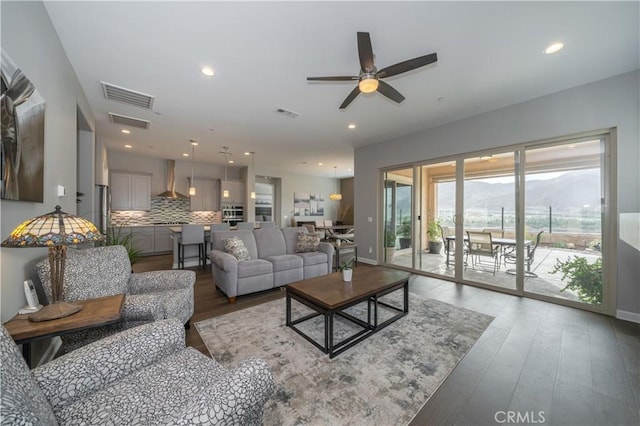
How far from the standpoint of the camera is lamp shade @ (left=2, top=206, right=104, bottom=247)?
1236mm

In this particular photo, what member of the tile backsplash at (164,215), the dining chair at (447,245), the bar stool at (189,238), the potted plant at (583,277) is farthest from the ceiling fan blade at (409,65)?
the tile backsplash at (164,215)

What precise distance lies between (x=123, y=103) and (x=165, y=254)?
4.64 m

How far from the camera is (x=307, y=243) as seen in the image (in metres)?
4.43

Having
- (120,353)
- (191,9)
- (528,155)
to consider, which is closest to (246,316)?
(120,353)

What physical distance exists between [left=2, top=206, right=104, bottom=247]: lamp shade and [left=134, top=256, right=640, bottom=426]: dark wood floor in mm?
1417

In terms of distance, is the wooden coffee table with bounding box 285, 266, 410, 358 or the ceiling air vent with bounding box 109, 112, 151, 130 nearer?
the wooden coffee table with bounding box 285, 266, 410, 358

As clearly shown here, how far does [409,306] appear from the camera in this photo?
3.15 metres

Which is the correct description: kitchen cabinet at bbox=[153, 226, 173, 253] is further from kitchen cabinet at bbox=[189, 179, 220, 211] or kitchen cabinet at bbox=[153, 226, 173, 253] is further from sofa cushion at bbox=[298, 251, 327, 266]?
sofa cushion at bbox=[298, 251, 327, 266]

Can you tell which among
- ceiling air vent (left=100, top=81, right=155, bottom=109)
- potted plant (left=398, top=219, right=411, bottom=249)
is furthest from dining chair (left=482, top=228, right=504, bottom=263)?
ceiling air vent (left=100, top=81, right=155, bottom=109)

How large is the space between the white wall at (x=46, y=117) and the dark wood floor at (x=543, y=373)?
4.48 feet

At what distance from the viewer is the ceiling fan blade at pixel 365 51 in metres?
1.85

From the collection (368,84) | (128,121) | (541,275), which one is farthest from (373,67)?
(128,121)

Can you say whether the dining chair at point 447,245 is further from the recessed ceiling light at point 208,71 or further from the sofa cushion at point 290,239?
the recessed ceiling light at point 208,71

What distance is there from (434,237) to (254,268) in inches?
141
